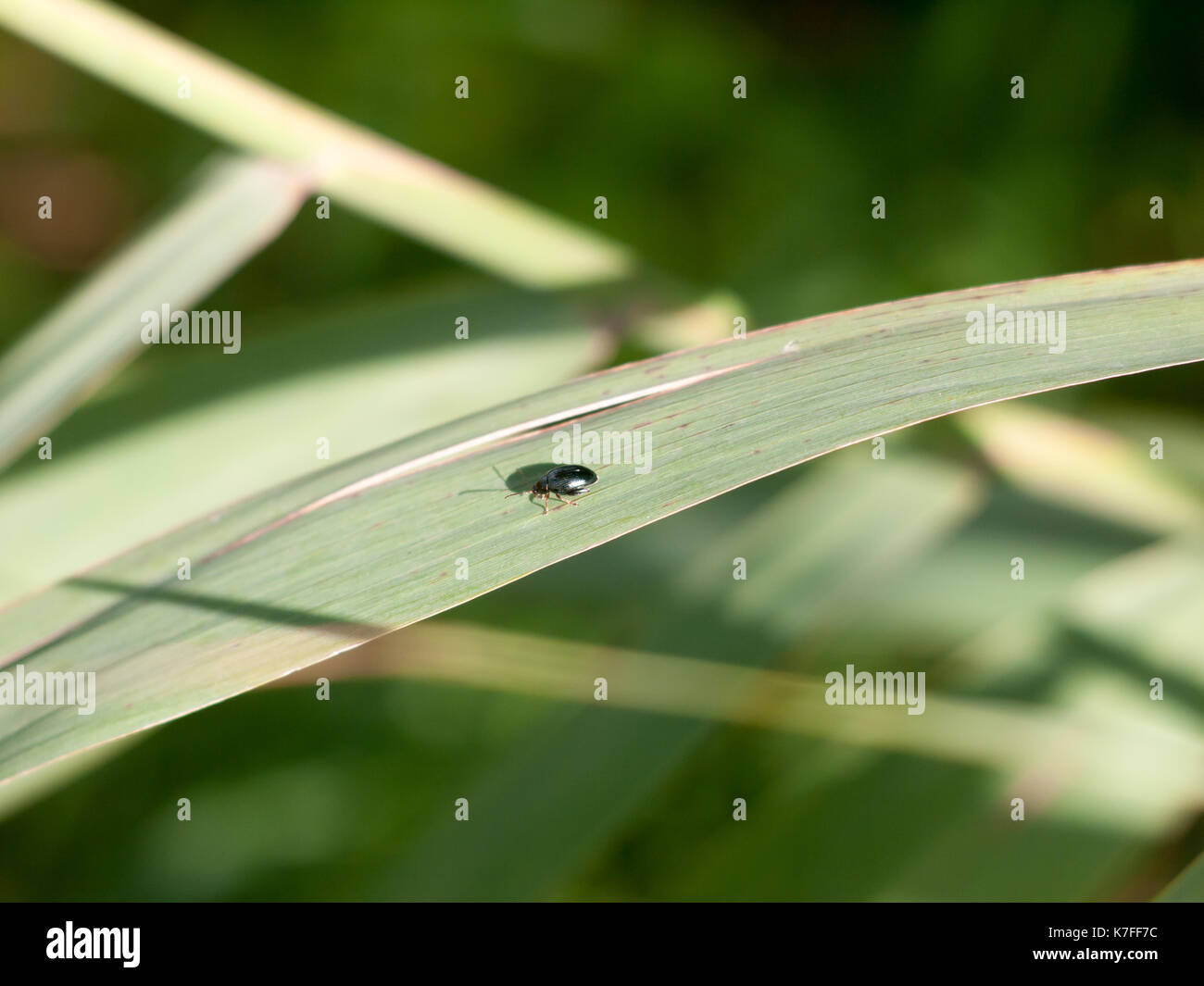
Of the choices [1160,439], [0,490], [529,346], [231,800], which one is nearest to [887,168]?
[1160,439]

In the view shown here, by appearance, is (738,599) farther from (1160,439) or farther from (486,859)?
(1160,439)

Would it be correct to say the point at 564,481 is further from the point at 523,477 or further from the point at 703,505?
the point at 703,505

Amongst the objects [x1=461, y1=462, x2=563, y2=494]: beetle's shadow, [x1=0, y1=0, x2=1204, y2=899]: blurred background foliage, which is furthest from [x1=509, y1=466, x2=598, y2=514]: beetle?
[x1=0, y1=0, x2=1204, y2=899]: blurred background foliage

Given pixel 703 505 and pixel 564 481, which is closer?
pixel 564 481

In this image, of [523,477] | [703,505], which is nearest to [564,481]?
[523,477]

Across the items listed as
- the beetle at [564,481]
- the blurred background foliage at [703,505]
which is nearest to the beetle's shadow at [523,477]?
the beetle at [564,481]

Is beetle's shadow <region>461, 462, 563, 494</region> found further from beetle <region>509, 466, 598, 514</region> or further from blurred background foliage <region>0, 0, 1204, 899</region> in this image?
blurred background foliage <region>0, 0, 1204, 899</region>

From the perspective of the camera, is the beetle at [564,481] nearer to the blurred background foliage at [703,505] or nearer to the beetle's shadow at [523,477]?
the beetle's shadow at [523,477]
